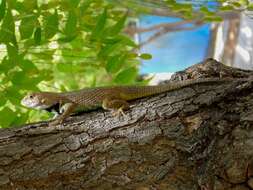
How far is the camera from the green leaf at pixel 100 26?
1.96 m

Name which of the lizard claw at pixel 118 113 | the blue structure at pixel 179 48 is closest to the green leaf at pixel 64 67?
the lizard claw at pixel 118 113

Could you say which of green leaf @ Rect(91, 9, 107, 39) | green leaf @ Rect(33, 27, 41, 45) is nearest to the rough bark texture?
green leaf @ Rect(33, 27, 41, 45)

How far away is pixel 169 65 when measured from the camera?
606cm

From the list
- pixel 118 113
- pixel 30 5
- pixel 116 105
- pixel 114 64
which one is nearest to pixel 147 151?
pixel 118 113

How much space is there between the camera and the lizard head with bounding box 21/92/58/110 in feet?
7.32

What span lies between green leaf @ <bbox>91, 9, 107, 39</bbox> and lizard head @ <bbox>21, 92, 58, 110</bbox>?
13.8 inches

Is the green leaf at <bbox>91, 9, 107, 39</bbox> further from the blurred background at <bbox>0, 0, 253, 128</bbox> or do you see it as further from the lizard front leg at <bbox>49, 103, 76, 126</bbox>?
the lizard front leg at <bbox>49, 103, 76, 126</bbox>

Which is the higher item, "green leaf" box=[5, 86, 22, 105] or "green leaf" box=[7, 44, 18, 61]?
"green leaf" box=[7, 44, 18, 61]

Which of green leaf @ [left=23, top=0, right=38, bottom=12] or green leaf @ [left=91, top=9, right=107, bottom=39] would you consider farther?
green leaf @ [left=23, top=0, right=38, bottom=12]

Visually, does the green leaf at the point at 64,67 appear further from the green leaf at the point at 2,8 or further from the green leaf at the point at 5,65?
the green leaf at the point at 2,8

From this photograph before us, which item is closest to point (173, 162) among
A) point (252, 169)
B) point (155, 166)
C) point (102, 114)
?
point (155, 166)

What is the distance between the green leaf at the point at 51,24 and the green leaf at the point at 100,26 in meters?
0.16

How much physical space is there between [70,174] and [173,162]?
0.95ft

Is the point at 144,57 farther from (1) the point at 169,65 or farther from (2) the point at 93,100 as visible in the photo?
Answer: (1) the point at 169,65
